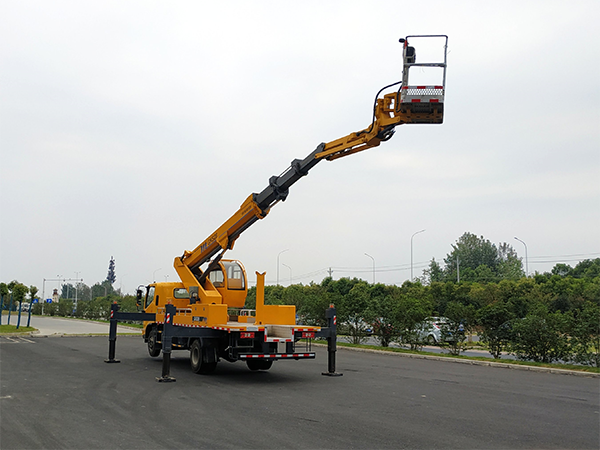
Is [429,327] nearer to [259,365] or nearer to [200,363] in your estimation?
[259,365]

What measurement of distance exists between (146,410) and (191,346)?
5.75 meters

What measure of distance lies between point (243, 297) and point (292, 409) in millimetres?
7656

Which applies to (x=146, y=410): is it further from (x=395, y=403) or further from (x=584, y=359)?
(x=584, y=359)

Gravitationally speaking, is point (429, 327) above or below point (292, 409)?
above

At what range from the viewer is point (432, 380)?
1305 cm

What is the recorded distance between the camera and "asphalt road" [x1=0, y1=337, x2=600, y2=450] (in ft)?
22.7

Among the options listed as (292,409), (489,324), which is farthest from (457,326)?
(292,409)

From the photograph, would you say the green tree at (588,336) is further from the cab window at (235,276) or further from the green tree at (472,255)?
the green tree at (472,255)

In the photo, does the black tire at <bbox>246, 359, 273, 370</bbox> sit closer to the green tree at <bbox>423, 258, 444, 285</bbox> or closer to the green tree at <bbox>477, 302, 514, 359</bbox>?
the green tree at <bbox>477, 302, 514, 359</bbox>

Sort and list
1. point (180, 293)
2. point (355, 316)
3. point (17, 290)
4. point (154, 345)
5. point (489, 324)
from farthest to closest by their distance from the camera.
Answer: point (17, 290) < point (355, 316) < point (489, 324) < point (154, 345) < point (180, 293)

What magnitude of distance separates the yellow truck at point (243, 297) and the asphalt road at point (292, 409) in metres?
0.75

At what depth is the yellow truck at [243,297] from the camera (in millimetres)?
11281

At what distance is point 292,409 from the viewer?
356 inches

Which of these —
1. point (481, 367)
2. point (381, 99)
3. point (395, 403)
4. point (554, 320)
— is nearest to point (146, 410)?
point (395, 403)
